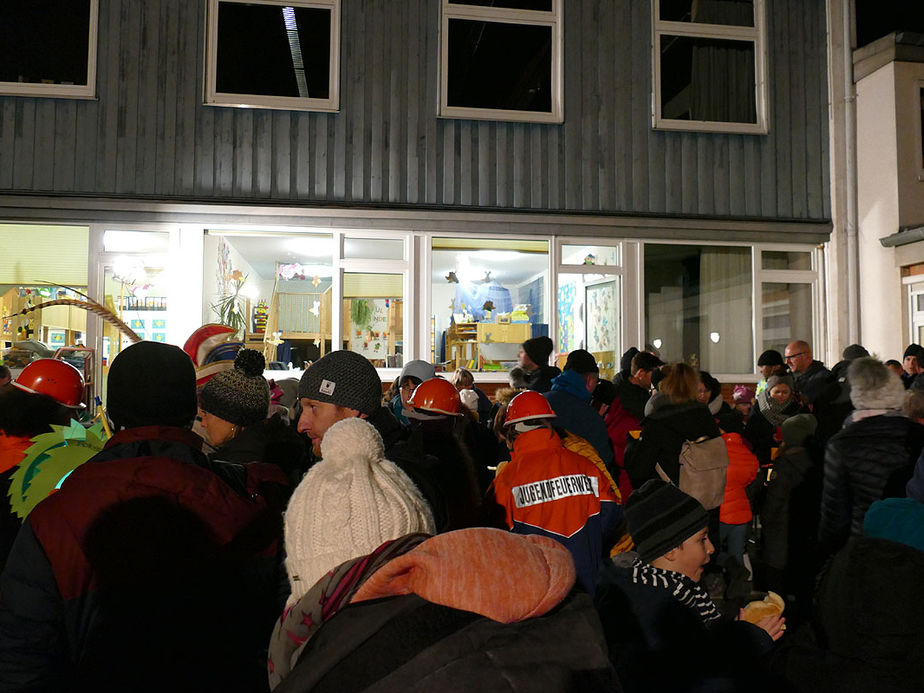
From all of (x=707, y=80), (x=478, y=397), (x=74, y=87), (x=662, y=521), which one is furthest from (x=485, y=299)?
(x=662, y=521)

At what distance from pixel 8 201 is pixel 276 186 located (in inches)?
132

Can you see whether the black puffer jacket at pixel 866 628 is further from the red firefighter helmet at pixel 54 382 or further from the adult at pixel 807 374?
the adult at pixel 807 374

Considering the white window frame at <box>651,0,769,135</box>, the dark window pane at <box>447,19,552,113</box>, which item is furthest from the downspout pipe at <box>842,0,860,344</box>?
the dark window pane at <box>447,19,552,113</box>

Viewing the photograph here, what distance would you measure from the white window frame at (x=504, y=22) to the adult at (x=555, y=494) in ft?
24.3

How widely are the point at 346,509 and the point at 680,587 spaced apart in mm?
1620

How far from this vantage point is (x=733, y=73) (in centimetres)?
1169

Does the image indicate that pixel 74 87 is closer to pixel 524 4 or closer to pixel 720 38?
pixel 524 4

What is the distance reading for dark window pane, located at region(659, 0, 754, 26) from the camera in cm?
1148

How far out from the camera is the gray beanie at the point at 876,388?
4305 millimetres

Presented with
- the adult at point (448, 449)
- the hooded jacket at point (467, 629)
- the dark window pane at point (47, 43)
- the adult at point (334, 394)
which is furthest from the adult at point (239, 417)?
the dark window pane at point (47, 43)

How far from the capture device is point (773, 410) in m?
7.58

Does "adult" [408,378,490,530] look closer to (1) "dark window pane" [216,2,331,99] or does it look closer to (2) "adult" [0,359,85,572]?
(2) "adult" [0,359,85,572]

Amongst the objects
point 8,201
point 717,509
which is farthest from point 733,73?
point 8,201

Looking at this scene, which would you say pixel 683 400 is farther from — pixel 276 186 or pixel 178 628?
Result: pixel 276 186
